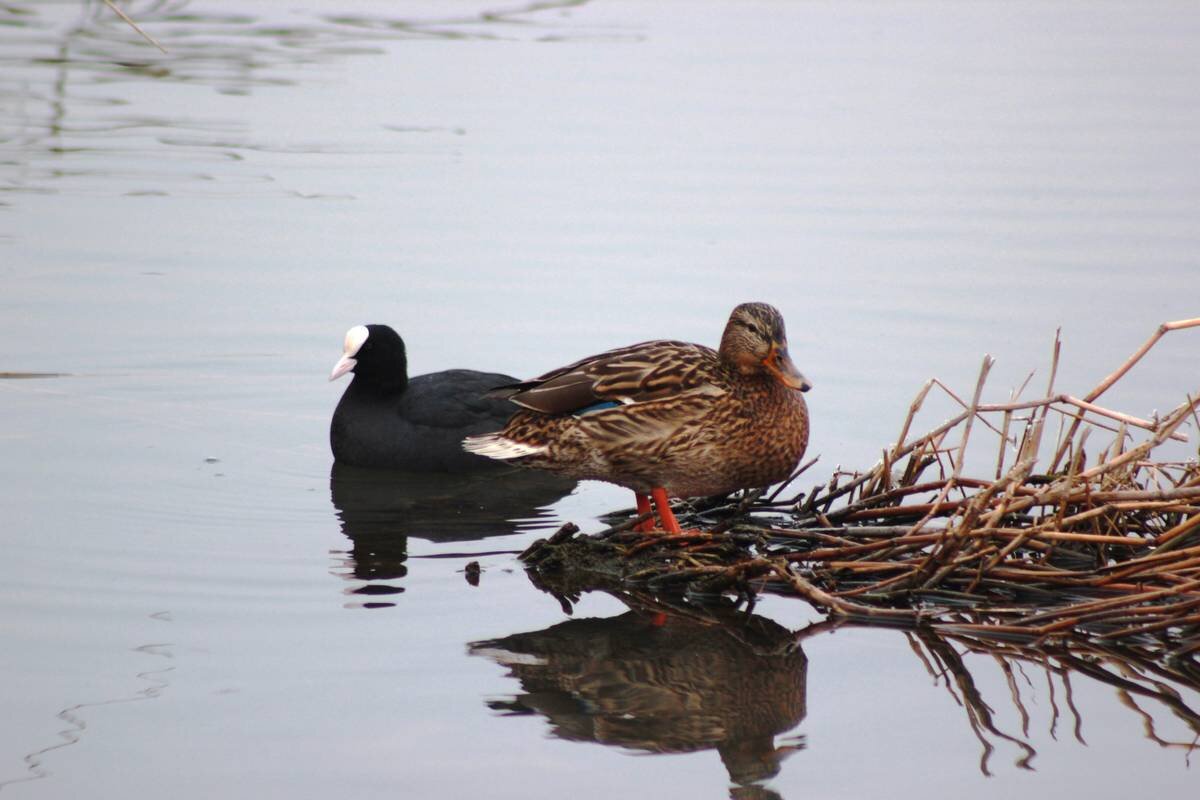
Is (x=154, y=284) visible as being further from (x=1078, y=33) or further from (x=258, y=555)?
(x=1078, y=33)

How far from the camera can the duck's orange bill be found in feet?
23.4

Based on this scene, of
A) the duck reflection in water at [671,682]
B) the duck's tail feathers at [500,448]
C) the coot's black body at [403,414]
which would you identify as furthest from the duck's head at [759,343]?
the coot's black body at [403,414]

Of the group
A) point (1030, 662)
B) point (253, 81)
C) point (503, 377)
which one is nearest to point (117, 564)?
point (503, 377)

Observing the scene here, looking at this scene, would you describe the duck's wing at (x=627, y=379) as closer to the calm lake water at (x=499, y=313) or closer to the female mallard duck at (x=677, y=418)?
the female mallard duck at (x=677, y=418)

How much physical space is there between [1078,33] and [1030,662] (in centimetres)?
1627

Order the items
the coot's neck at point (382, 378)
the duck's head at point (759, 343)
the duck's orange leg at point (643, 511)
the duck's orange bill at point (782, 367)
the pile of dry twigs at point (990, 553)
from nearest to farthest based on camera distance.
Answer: the pile of dry twigs at point (990, 553)
the duck's orange bill at point (782, 367)
the duck's head at point (759, 343)
the duck's orange leg at point (643, 511)
the coot's neck at point (382, 378)

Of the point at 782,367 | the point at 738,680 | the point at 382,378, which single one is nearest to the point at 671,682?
the point at 738,680

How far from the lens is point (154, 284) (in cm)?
1197

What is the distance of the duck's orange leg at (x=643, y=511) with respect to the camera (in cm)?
743

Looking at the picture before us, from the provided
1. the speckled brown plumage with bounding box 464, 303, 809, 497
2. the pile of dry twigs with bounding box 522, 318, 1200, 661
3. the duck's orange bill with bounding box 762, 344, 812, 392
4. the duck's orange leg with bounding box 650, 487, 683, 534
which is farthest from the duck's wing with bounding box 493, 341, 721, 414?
the pile of dry twigs with bounding box 522, 318, 1200, 661

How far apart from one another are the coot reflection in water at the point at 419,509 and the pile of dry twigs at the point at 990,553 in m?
0.76

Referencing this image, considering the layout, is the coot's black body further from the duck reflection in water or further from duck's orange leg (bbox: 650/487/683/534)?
the duck reflection in water

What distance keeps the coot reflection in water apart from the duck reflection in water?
1.04 meters

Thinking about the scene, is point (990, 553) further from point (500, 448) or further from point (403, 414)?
point (403, 414)
